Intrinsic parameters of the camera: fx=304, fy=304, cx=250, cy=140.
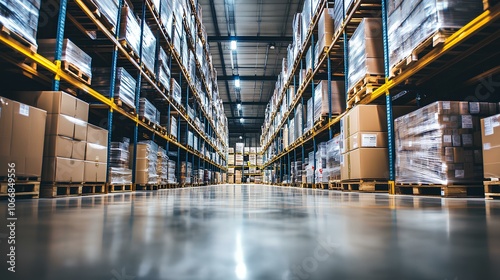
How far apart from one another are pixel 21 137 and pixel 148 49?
397 centimetres

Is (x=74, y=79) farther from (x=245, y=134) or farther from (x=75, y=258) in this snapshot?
(x=245, y=134)

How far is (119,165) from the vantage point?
5.54 meters

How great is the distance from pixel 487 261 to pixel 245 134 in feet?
110

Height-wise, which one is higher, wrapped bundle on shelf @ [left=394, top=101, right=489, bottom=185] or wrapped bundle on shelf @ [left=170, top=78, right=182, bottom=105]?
wrapped bundle on shelf @ [left=170, top=78, right=182, bottom=105]

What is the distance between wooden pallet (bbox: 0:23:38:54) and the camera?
9.37 feet

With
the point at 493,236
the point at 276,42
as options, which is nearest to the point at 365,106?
the point at 493,236

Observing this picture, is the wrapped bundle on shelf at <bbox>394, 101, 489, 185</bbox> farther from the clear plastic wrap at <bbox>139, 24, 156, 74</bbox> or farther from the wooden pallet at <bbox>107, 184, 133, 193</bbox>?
the clear plastic wrap at <bbox>139, 24, 156, 74</bbox>

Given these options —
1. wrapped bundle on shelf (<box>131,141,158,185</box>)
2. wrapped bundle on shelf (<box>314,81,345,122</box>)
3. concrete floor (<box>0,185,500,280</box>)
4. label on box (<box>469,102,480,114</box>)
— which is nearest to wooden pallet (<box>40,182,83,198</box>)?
wrapped bundle on shelf (<box>131,141,158,185</box>)

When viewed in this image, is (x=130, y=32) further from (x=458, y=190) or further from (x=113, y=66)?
(x=458, y=190)

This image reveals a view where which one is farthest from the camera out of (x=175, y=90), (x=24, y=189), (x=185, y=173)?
(x=185, y=173)

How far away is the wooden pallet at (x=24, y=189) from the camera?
2.80 metres

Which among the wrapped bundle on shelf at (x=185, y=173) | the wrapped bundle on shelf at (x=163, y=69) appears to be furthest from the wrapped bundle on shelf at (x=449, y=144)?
the wrapped bundle on shelf at (x=185, y=173)

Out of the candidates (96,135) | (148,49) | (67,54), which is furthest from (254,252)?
(148,49)

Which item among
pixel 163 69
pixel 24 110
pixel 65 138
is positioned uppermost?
pixel 163 69
